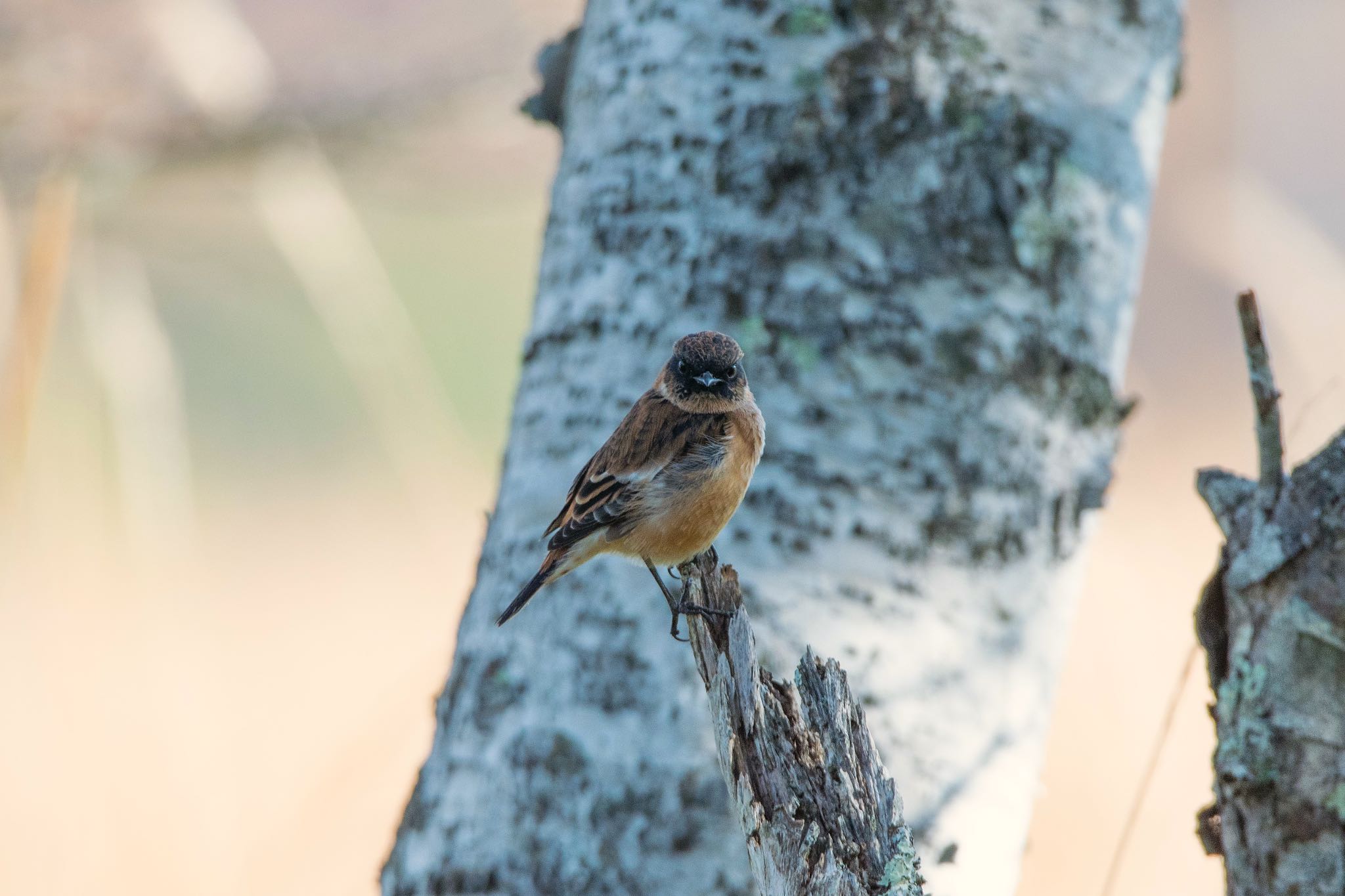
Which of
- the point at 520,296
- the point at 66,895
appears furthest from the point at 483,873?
the point at 520,296

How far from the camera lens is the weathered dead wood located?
47.8 inches

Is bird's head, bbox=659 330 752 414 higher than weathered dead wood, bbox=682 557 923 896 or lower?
higher

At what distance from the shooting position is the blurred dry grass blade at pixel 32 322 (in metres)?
2.44

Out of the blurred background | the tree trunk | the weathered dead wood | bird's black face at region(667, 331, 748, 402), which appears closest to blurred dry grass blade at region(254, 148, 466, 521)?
the blurred background

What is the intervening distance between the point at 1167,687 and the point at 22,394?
3.31 m

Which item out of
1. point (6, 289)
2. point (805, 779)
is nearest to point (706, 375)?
point (805, 779)

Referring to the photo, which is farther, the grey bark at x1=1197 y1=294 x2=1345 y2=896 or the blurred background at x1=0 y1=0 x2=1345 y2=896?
the blurred background at x1=0 y1=0 x2=1345 y2=896

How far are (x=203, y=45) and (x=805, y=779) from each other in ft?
9.96

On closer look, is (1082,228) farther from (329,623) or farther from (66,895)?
(329,623)

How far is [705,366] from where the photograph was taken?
185 centimetres

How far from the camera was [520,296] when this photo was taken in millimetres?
9039

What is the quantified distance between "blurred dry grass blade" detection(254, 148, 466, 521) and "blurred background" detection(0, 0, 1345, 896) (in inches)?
0.5

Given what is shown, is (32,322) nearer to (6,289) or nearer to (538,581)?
(6,289)

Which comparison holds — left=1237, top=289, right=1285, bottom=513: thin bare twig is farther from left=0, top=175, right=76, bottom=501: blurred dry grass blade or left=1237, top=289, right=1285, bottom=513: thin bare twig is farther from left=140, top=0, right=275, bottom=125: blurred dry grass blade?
left=140, top=0, right=275, bottom=125: blurred dry grass blade
